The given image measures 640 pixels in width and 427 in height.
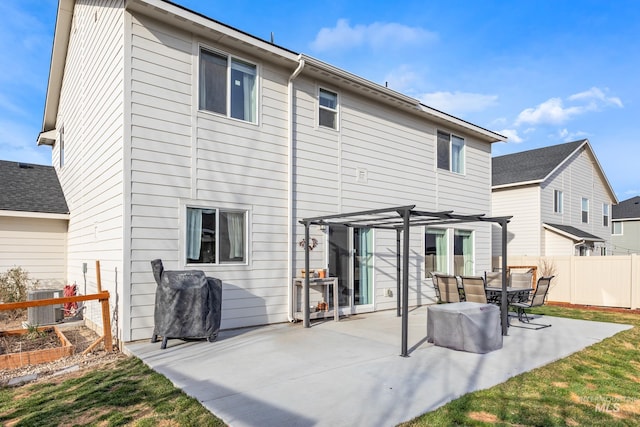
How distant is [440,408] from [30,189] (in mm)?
10809

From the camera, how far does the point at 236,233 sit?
23.0 ft

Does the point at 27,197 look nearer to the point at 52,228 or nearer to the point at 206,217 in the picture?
the point at 52,228

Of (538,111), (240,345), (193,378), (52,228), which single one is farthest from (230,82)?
(538,111)

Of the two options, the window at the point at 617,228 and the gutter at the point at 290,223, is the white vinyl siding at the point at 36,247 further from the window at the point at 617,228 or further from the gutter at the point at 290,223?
the window at the point at 617,228

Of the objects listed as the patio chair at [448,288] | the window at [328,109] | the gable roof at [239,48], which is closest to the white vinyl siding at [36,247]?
the gable roof at [239,48]

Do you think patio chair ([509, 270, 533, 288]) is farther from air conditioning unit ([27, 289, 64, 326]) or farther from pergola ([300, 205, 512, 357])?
air conditioning unit ([27, 289, 64, 326])

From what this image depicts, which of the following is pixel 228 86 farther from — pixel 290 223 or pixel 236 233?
pixel 290 223

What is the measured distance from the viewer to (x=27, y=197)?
9.52 m

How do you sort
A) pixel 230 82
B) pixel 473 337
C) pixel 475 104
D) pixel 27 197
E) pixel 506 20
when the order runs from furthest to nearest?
pixel 475 104 < pixel 506 20 < pixel 27 197 < pixel 230 82 < pixel 473 337

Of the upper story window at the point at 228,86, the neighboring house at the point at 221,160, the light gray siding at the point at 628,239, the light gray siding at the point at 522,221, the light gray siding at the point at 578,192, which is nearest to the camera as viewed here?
the neighboring house at the point at 221,160

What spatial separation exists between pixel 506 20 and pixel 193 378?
13499 mm

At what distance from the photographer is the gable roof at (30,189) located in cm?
916

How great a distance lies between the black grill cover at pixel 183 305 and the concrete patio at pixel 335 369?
228 millimetres

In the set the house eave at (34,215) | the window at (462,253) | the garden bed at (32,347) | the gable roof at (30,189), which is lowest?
the garden bed at (32,347)
